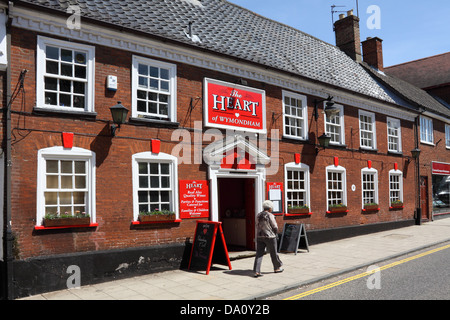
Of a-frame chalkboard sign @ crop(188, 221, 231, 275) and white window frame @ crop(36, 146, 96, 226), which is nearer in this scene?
white window frame @ crop(36, 146, 96, 226)

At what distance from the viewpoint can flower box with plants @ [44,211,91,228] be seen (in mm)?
8203

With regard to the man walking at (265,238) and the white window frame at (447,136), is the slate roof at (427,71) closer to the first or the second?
the white window frame at (447,136)

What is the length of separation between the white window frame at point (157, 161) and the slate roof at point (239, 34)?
3.12 m

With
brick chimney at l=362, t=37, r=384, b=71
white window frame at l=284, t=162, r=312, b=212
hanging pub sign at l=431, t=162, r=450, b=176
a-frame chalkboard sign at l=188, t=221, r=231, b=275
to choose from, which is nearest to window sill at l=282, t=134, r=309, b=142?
white window frame at l=284, t=162, r=312, b=212

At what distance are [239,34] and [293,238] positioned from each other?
7532 millimetres

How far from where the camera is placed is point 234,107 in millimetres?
11797

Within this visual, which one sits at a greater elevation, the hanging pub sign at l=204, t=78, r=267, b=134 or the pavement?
the hanging pub sign at l=204, t=78, r=267, b=134

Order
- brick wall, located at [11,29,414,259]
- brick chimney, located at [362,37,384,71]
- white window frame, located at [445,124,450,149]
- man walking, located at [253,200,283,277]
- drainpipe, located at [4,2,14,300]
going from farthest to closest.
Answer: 1. white window frame, located at [445,124,450,149]
2. brick chimney, located at [362,37,384,71]
3. man walking, located at [253,200,283,277]
4. brick wall, located at [11,29,414,259]
5. drainpipe, located at [4,2,14,300]

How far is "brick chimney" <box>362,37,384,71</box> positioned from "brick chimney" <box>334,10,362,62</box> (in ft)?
4.89

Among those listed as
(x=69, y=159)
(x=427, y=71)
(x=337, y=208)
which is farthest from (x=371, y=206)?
(x=427, y=71)

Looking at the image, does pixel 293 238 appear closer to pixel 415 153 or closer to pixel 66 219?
pixel 66 219

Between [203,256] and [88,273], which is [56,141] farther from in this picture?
[203,256]

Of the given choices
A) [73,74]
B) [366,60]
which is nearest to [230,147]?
[73,74]

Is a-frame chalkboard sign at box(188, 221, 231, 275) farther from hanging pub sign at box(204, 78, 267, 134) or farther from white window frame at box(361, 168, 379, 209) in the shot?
white window frame at box(361, 168, 379, 209)
